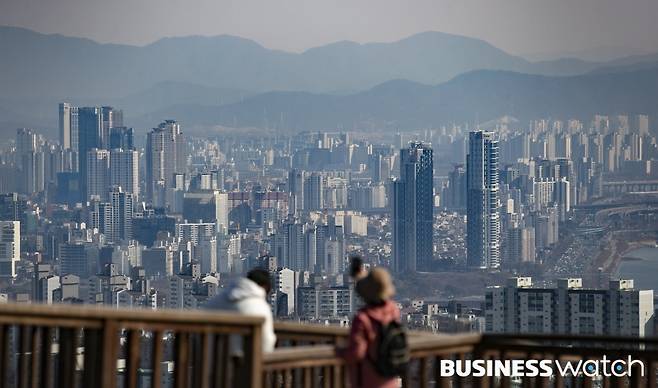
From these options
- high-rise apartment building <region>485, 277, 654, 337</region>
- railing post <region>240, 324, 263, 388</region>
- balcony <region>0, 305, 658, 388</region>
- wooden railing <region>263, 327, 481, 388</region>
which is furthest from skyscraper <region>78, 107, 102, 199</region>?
railing post <region>240, 324, 263, 388</region>

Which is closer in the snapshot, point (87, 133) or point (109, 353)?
point (109, 353)

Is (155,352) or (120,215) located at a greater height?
(155,352)

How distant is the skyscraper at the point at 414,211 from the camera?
436 ft

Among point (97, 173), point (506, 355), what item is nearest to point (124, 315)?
point (506, 355)

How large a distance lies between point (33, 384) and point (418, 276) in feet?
398

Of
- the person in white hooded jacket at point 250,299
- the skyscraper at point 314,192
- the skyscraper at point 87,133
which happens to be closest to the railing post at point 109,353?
the person in white hooded jacket at point 250,299

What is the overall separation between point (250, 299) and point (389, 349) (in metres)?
0.74

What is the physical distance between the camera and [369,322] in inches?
161

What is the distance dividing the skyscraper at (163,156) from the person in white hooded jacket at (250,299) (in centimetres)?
16430

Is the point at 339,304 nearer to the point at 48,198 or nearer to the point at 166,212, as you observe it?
the point at 166,212

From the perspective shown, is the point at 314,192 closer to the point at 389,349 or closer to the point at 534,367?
the point at 534,367

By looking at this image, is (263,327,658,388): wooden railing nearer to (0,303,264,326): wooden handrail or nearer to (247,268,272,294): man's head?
(247,268,272,294): man's head

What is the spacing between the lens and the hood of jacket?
474 cm

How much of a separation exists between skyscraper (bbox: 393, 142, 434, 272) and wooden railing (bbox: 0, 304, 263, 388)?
125 meters
